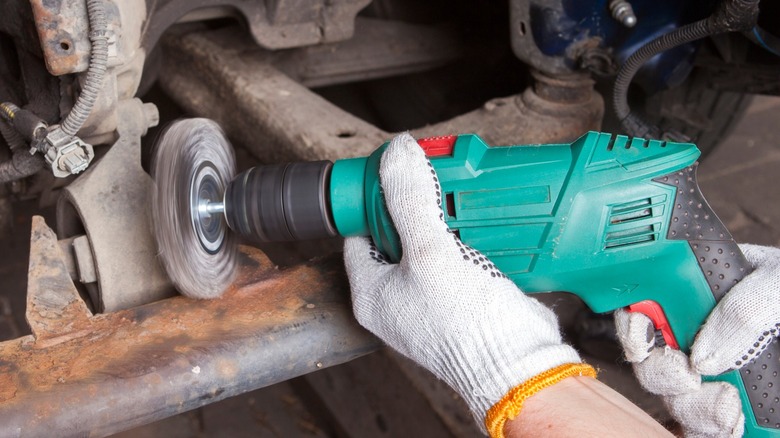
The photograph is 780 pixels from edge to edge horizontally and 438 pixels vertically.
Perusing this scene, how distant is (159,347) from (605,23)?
1.00 meters

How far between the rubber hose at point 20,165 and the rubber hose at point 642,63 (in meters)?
1.03

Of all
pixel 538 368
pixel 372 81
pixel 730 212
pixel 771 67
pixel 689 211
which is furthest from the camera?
pixel 730 212

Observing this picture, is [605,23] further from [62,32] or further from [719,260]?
[62,32]

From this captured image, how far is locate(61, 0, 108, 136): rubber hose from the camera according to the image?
94cm

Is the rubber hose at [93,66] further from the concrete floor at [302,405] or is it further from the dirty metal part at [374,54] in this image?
the concrete floor at [302,405]

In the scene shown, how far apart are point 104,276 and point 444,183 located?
52 centimetres

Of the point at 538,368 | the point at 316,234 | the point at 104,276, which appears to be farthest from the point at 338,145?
the point at 538,368

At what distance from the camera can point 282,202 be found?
1.00 m

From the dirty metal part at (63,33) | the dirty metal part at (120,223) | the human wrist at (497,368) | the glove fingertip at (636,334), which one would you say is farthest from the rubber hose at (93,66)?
the glove fingertip at (636,334)

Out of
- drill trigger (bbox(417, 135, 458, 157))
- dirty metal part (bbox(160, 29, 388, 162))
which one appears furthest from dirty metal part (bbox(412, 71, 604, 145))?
drill trigger (bbox(417, 135, 458, 157))

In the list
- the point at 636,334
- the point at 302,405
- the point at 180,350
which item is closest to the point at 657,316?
the point at 636,334

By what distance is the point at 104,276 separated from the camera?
1062 millimetres

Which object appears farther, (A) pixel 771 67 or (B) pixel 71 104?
(A) pixel 771 67

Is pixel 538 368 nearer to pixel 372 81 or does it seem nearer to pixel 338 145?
pixel 338 145
